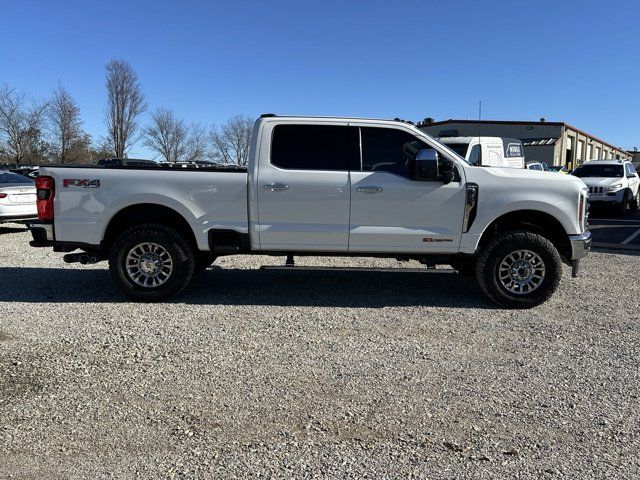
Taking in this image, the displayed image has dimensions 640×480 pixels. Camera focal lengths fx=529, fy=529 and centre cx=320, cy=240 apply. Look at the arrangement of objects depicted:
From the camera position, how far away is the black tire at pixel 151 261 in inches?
234

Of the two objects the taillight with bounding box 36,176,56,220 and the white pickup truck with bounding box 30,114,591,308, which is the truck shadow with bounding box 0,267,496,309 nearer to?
the white pickup truck with bounding box 30,114,591,308

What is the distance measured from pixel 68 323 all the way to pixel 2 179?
8305mm

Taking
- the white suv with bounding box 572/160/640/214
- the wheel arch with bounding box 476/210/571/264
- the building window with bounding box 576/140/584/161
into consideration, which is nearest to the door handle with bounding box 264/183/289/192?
the wheel arch with bounding box 476/210/571/264

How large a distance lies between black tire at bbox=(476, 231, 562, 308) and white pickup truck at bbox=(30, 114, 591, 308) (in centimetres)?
1

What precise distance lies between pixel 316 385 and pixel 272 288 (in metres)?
3.10

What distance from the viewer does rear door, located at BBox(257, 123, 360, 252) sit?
5.87 meters

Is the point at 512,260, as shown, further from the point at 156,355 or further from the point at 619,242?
the point at 619,242

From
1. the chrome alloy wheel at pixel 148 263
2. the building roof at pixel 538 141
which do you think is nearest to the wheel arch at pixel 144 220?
the chrome alloy wheel at pixel 148 263

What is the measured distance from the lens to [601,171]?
17656 mm

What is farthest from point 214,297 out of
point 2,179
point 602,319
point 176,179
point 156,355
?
point 2,179

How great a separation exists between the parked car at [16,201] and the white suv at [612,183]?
15.5 metres

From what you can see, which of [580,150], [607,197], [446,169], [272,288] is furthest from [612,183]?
[580,150]

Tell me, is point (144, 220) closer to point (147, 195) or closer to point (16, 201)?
point (147, 195)

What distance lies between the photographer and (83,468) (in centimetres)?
278
